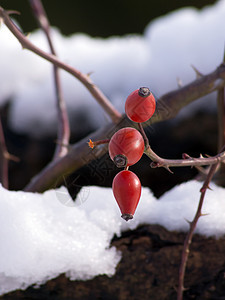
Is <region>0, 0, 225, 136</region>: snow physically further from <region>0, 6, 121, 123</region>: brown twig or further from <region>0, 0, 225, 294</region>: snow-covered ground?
<region>0, 6, 121, 123</region>: brown twig

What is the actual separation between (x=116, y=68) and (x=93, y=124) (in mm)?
165

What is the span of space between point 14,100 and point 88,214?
2.06 ft

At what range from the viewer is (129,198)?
14.4 inches

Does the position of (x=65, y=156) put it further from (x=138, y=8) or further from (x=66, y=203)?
(x=138, y=8)

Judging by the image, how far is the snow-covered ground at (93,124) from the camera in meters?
0.55

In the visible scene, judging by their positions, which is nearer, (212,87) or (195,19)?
(212,87)

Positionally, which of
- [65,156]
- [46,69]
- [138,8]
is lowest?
[138,8]

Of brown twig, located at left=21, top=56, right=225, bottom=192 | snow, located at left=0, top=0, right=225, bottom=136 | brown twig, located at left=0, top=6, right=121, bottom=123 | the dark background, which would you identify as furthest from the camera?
the dark background

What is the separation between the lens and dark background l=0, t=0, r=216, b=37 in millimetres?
2350

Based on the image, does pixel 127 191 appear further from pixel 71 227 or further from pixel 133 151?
pixel 71 227

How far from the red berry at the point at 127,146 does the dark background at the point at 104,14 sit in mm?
2108

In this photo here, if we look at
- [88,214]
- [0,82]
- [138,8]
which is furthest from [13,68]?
[138,8]

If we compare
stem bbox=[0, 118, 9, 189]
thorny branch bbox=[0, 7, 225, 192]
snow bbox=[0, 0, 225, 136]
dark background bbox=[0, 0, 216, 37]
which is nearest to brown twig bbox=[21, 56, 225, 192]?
Result: thorny branch bbox=[0, 7, 225, 192]

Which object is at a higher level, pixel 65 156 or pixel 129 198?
pixel 129 198
